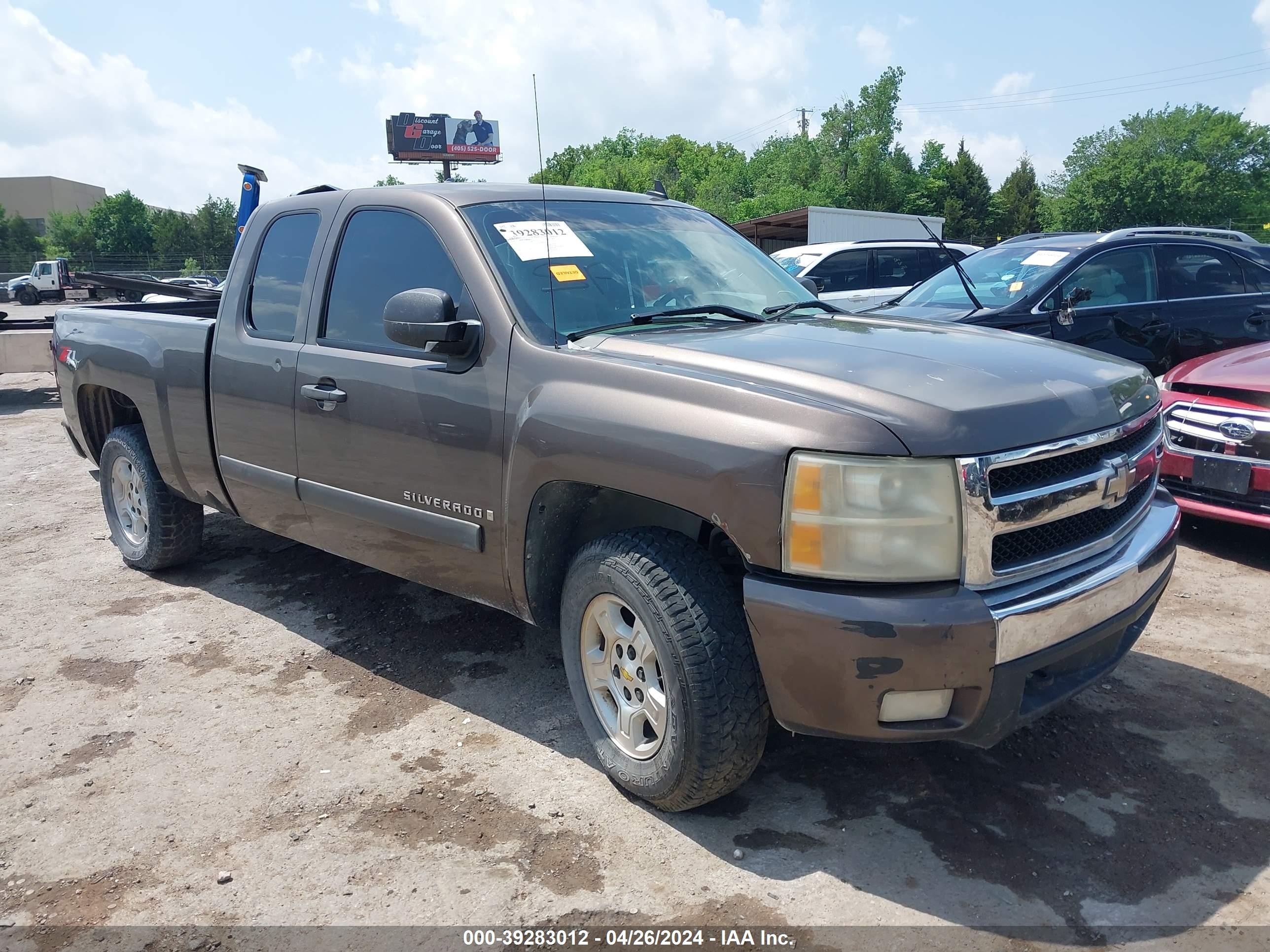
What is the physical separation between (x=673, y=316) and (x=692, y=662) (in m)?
1.29

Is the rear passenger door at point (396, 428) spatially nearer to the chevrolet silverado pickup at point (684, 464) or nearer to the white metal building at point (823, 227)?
the chevrolet silverado pickup at point (684, 464)

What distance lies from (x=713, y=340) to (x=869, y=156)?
169ft

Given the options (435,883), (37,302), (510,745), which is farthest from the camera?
(37,302)

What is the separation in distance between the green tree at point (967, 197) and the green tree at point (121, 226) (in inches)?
2142

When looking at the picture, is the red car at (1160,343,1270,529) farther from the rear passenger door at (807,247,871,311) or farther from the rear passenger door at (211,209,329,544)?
the rear passenger door at (807,247,871,311)

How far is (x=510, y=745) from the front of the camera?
3.32m

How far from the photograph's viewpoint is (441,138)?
73.2 meters

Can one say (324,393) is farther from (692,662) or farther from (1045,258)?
(1045,258)

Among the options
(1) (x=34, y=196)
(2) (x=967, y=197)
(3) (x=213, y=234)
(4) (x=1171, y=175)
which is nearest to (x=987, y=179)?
(2) (x=967, y=197)

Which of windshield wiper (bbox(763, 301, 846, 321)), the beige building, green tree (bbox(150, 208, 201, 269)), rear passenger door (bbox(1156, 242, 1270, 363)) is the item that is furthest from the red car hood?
the beige building

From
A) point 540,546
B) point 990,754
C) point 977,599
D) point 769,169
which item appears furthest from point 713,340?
point 769,169

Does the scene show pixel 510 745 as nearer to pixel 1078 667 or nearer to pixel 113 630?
pixel 1078 667

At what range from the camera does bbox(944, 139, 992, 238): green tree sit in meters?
59.4

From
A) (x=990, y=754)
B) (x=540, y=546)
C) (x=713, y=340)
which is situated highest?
(x=713, y=340)
